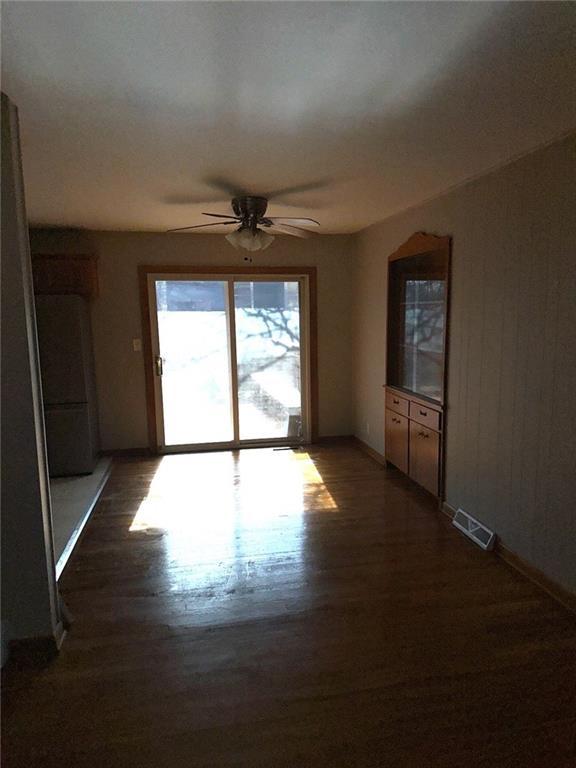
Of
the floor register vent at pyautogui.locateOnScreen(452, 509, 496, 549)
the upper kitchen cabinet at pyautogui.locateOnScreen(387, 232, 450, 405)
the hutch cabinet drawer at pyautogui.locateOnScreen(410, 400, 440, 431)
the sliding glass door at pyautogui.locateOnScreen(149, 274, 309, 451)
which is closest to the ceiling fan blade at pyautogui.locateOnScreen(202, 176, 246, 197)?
the upper kitchen cabinet at pyautogui.locateOnScreen(387, 232, 450, 405)

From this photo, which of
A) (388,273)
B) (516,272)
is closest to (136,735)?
(516,272)

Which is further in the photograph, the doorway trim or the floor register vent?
the doorway trim

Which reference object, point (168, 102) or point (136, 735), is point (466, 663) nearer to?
point (136, 735)

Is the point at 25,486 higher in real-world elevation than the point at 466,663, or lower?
higher

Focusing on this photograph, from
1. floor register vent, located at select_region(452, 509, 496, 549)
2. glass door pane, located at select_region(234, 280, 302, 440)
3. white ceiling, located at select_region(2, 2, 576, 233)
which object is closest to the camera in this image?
white ceiling, located at select_region(2, 2, 576, 233)

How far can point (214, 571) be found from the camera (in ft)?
8.70

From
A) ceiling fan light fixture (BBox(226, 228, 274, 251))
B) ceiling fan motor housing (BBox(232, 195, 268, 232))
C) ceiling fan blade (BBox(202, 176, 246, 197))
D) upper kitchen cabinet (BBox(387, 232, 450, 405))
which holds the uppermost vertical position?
ceiling fan blade (BBox(202, 176, 246, 197))

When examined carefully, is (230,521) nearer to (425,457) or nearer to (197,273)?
(425,457)

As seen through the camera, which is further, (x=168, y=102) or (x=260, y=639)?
(x=260, y=639)

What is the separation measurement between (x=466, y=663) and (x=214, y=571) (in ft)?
4.62

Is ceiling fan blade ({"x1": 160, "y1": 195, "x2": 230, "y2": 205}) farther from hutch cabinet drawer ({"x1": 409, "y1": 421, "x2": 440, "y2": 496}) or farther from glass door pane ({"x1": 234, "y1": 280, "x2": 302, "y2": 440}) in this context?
hutch cabinet drawer ({"x1": 409, "y1": 421, "x2": 440, "y2": 496})

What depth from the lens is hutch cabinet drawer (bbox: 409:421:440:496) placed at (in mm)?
3473

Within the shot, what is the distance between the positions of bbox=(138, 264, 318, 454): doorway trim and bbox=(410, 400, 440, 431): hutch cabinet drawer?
5.34ft

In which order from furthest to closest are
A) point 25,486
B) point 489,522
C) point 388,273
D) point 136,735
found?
1. point 388,273
2. point 489,522
3. point 25,486
4. point 136,735
